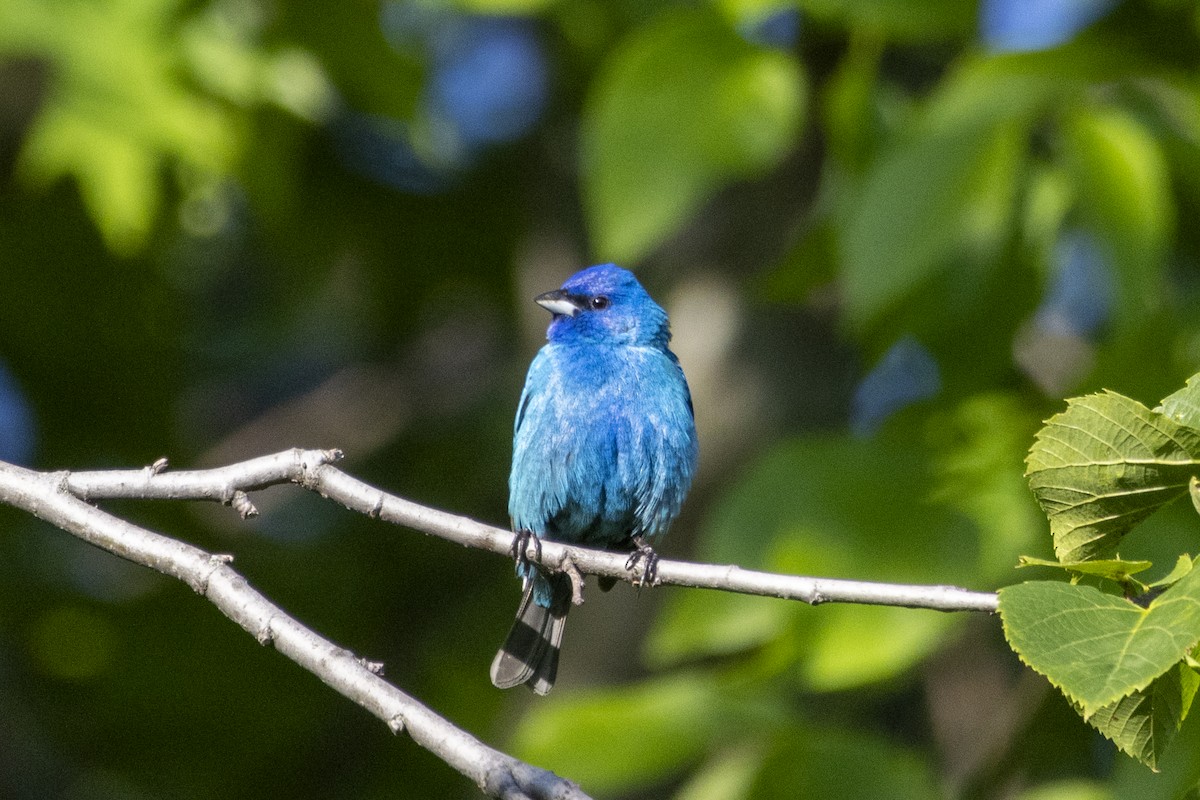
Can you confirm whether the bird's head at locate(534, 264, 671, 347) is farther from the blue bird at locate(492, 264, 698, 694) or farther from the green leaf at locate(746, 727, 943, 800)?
the green leaf at locate(746, 727, 943, 800)

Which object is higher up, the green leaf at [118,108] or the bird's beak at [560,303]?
the green leaf at [118,108]

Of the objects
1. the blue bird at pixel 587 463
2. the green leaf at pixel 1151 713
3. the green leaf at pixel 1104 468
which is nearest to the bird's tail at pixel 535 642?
the blue bird at pixel 587 463

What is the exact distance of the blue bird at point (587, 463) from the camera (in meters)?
4.96

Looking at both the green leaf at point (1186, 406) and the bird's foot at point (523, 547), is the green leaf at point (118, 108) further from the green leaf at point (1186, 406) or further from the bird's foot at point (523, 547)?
the green leaf at point (1186, 406)

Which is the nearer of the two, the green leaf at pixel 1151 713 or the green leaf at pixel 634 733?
the green leaf at pixel 1151 713

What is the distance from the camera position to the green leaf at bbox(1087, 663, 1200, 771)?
210cm

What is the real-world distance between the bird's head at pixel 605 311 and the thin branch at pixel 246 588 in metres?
2.67

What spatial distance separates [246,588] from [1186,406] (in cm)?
165

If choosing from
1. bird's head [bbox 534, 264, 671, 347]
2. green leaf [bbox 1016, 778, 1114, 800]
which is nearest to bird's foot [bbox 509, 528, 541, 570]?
green leaf [bbox 1016, 778, 1114, 800]

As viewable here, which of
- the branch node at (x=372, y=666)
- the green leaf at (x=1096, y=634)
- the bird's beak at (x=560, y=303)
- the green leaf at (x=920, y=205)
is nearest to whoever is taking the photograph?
the green leaf at (x=1096, y=634)

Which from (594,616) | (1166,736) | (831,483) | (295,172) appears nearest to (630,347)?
(831,483)

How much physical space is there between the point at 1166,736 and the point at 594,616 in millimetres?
4523

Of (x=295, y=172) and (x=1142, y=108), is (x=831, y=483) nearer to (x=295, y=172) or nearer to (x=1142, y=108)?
(x=1142, y=108)

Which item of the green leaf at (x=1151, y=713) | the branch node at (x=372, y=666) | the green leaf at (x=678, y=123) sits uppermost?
the green leaf at (x=678, y=123)
